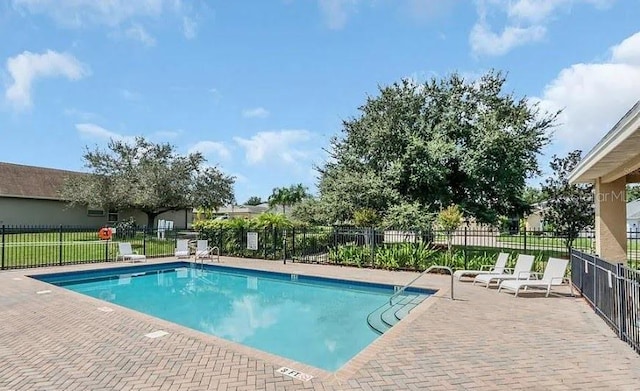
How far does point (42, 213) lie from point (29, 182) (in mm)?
2520

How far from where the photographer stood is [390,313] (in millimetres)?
9094

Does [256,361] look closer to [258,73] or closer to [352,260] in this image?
[352,260]

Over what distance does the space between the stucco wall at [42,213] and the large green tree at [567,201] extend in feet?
102

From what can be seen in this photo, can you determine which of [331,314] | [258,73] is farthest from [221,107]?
[331,314]

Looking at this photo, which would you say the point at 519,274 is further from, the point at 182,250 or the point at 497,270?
the point at 182,250

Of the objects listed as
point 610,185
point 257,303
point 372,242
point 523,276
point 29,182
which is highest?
point 29,182

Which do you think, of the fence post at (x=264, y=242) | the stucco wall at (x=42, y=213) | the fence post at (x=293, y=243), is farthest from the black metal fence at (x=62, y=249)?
the stucco wall at (x=42, y=213)

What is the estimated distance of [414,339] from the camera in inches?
233

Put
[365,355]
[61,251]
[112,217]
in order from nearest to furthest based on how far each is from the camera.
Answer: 1. [365,355]
2. [61,251]
3. [112,217]

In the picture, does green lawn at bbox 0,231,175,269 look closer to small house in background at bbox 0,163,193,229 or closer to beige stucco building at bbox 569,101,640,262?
small house in background at bbox 0,163,193,229

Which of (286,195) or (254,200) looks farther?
(254,200)

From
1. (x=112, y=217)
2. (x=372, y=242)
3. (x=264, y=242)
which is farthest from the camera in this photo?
(x=112, y=217)

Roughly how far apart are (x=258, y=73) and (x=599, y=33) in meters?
11.3

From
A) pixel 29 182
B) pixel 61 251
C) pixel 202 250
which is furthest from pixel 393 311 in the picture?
pixel 29 182
